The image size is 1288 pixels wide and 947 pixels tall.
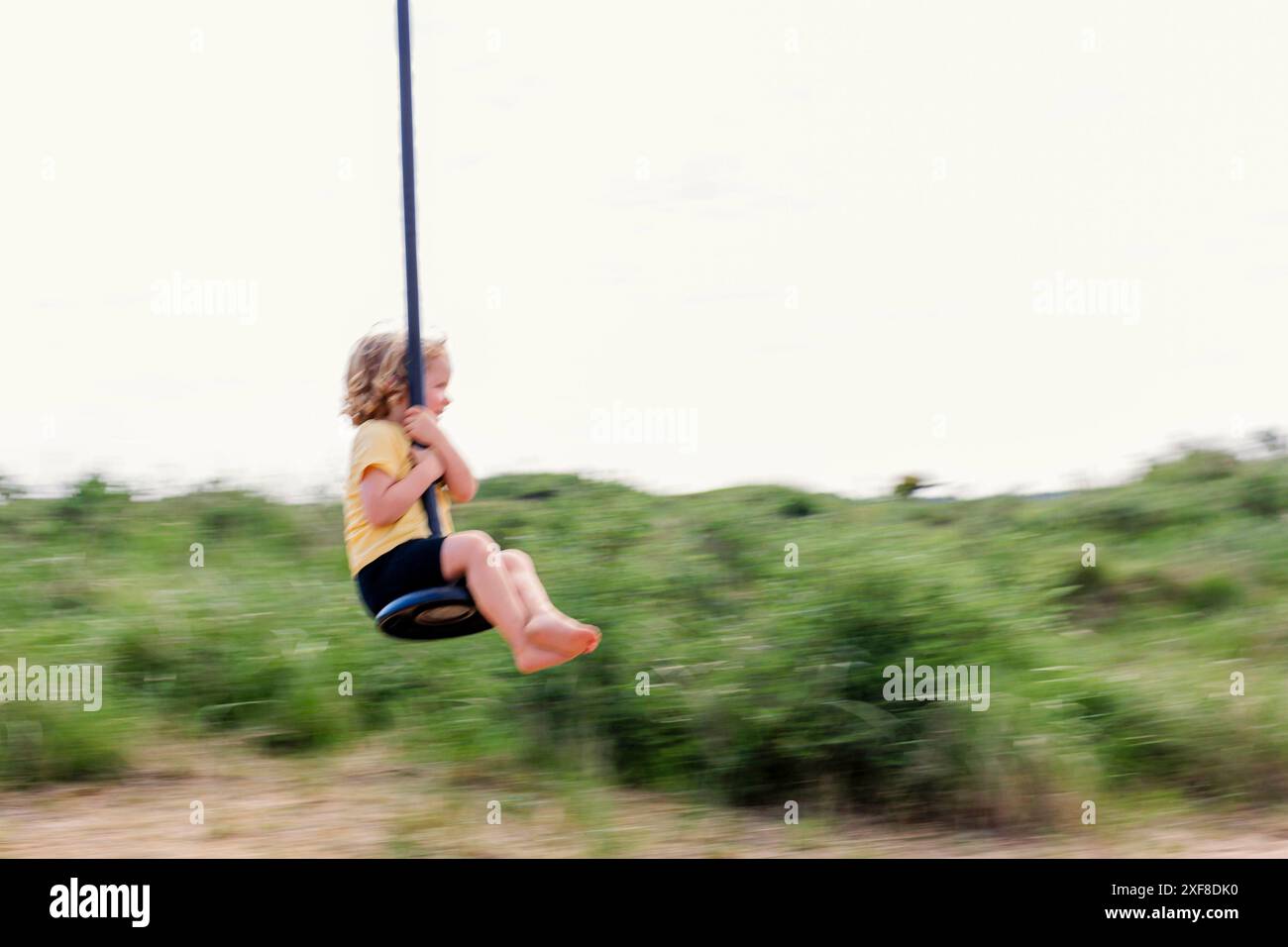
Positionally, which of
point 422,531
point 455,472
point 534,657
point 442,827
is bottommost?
point 442,827

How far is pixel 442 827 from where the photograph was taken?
505cm

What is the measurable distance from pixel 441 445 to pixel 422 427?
0.20 ft

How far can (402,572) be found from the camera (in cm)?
333

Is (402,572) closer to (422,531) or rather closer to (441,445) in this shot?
(422,531)

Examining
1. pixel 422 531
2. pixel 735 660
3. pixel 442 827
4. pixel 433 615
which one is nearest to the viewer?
pixel 433 615

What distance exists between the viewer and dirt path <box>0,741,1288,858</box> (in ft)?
16.1

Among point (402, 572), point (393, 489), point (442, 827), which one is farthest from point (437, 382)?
point (442, 827)

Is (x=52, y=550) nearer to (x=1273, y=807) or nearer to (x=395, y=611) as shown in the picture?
(x=395, y=611)

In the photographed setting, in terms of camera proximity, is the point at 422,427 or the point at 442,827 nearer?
the point at 422,427

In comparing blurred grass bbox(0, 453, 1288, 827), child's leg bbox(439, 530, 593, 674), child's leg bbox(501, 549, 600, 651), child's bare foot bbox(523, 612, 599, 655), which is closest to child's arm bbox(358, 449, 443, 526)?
child's leg bbox(439, 530, 593, 674)

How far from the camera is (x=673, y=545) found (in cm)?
655

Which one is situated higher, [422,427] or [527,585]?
[422,427]

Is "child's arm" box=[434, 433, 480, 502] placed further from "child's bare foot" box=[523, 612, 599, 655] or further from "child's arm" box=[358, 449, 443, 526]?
"child's bare foot" box=[523, 612, 599, 655]

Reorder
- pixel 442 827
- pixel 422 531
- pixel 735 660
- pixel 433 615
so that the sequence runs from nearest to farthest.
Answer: pixel 433 615, pixel 422 531, pixel 442 827, pixel 735 660
